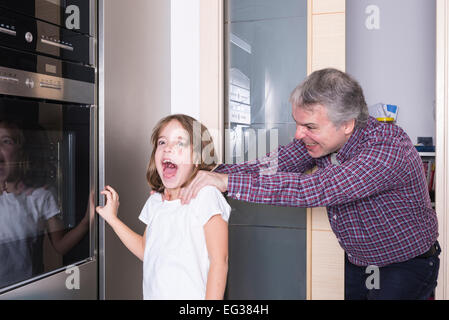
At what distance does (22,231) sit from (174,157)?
47cm

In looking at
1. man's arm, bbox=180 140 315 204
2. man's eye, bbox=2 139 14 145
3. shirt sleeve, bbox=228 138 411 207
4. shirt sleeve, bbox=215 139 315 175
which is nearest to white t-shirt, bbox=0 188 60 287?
man's eye, bbox=2 139 14 145

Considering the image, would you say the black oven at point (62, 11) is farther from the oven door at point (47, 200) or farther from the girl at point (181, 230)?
the girl at point (181, 230)

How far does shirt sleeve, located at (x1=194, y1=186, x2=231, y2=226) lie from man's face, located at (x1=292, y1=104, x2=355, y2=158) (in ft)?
1.21

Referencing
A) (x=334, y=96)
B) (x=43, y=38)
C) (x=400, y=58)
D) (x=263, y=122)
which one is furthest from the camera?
(x=400, y=58)

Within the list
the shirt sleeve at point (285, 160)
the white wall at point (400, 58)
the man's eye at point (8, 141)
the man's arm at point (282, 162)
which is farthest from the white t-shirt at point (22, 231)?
the white wall at point (400, 58)

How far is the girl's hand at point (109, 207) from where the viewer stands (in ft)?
4.70

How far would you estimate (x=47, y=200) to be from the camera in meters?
1.32

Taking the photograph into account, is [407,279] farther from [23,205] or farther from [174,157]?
A: [23,205]

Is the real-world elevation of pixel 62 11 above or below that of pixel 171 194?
above

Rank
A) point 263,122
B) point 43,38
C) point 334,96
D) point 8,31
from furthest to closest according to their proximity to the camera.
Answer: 1. point 263,122
2. point 334,96
3. point 43,38
4. point 8,31

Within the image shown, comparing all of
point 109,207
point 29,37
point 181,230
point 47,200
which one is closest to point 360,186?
point 181,230

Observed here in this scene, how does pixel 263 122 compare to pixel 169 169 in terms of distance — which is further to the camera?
pixel 263 122
